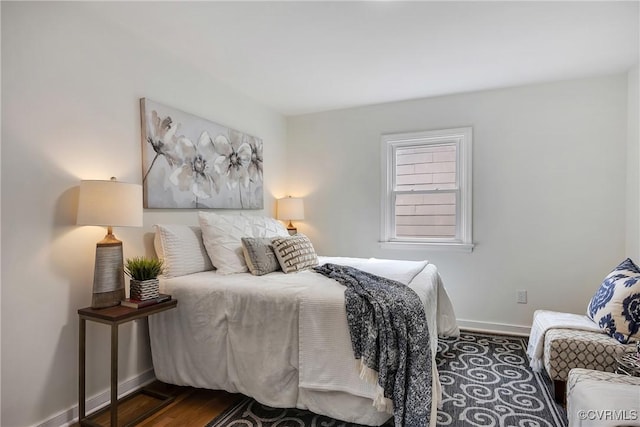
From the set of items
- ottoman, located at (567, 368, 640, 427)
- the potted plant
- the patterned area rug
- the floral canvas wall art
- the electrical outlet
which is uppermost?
the floral canvas wall art

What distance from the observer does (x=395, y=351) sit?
1.65 metres

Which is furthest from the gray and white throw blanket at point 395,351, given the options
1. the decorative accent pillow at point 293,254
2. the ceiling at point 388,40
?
the ceiling at point 388,40

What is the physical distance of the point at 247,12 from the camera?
2072 mm

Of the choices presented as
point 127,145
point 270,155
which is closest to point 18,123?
point 127,145

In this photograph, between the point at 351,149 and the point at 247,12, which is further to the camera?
the point at 351,149

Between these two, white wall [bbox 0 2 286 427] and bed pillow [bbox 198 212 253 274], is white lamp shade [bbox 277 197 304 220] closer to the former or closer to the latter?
bed pillow [bbox 198 212 253 274]

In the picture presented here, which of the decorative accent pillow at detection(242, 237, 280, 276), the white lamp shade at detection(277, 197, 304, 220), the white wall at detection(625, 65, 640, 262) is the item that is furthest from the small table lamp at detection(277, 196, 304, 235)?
the white wall at detection(625, 65, 640, 262)

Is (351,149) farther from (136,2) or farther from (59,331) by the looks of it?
(59,331)

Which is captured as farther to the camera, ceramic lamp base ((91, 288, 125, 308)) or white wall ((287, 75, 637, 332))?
white wall ((287, 75, 637, 332))

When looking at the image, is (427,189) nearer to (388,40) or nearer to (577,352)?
(388,40)

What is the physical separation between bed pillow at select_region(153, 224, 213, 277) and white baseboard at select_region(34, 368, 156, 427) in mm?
740

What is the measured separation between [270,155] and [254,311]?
2.37 metres

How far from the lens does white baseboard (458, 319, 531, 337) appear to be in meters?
3.26

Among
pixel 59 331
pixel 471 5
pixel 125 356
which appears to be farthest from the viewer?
pixel 125 356
